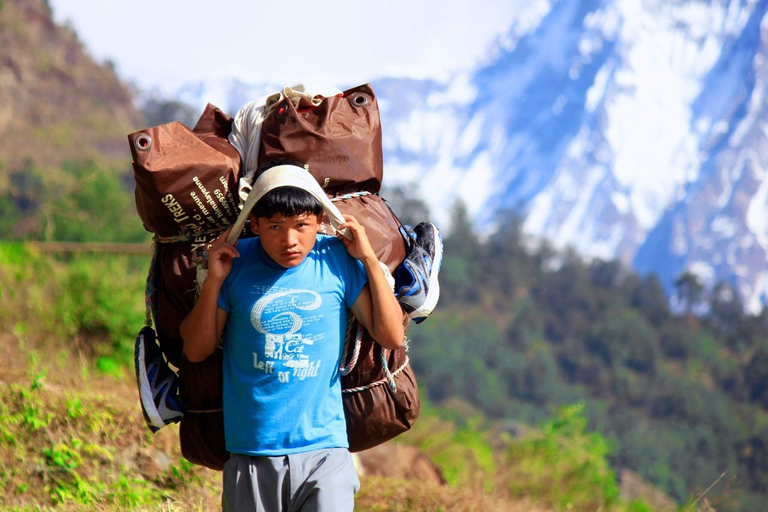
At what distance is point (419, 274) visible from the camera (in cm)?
283

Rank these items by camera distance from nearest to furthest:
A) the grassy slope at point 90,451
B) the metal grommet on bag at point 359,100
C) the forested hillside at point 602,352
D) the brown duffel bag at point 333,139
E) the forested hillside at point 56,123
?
the brown duffel bag at point 333,139, the metal grommet on bag at point 359,100, the grassy slope at point 90,451, the forested hillside at point 56,123, the forested hillside at point 602,352

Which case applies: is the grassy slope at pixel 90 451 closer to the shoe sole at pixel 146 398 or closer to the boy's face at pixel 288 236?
the shoe sole at pixel 146 398

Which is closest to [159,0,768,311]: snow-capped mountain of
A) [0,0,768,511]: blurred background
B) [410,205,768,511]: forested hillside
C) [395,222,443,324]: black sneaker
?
[0,0,768,511]: blurred background

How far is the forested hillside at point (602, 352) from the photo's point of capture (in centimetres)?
5656

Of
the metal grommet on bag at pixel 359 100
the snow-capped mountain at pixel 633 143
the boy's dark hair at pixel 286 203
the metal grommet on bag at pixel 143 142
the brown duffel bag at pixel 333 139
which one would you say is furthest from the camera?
the snow-capped mountain at pixel 633 143

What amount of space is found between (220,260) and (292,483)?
0.68m

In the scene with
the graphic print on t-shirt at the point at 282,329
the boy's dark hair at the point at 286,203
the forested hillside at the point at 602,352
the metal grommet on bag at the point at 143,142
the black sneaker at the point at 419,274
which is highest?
the metal grommet on bag at the point at 143,142

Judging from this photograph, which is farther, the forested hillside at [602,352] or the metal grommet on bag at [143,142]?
the forested hillside at [602,352]

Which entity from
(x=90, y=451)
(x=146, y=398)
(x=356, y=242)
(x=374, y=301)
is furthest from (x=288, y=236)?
(x=90, y=451)

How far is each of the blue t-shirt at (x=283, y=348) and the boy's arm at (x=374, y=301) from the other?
5cm

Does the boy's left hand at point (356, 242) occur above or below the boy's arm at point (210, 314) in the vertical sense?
above

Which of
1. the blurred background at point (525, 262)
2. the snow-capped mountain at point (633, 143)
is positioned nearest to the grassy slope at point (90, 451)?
the blurred background at point (525, 262)

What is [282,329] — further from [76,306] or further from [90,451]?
[76,306]

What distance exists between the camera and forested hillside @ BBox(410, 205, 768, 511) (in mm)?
56556
